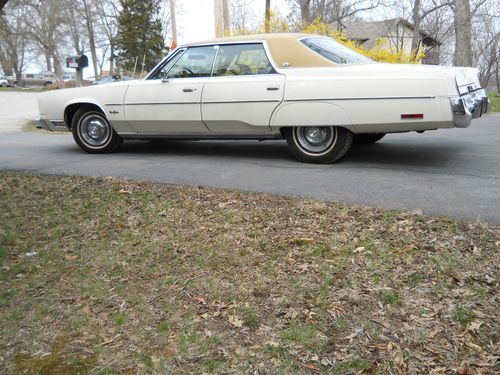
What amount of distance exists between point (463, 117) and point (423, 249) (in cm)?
241

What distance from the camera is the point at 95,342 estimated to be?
2.67m

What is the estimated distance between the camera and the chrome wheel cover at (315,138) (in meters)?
5.95

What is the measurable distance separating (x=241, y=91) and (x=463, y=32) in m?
12.7

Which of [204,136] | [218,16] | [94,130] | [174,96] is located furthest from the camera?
[218,16]

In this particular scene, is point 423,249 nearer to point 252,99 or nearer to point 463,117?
point 463,117

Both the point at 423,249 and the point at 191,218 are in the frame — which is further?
the point at 191,218

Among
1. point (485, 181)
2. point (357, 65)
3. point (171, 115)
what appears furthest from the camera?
point (171, 115)

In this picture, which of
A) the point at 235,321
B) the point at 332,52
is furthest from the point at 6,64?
the point at 235,321

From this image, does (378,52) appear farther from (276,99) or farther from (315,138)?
(276,99)

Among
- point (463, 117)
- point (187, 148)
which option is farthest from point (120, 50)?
point (463, 117)

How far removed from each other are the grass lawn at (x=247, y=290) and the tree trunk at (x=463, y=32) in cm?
1408

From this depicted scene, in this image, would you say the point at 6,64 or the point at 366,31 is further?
the point at 6,64

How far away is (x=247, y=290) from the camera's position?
305 centimetres

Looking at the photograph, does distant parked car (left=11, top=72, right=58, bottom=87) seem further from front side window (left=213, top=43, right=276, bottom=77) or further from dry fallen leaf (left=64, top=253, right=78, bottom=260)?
dry fallen leaf (left=64, top=253, right=78, bottom=260)
